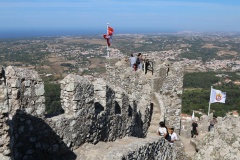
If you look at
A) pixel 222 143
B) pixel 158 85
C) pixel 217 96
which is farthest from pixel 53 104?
pixel 217 96

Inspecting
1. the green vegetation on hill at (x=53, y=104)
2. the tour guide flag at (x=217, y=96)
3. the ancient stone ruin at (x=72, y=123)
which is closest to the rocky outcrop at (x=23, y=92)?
the ancient stone ruin at (x=72, y=123)

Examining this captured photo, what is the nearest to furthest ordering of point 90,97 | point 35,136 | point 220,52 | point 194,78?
point 35,136, point 90,97, point 194,78, point 220,52

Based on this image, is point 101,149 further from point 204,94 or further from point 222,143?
point 204,94

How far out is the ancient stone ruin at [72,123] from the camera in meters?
5.48

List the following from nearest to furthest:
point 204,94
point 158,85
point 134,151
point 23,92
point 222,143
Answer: point 222,143 → point 23,92 → point 134,151 → point 158,85 → point 204,94

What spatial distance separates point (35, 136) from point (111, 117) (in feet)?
8.36

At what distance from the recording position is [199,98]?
169 feet

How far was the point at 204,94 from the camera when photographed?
180 ft

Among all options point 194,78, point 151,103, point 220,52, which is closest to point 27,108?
point 151,103

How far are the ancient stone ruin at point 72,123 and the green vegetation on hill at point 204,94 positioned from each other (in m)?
32.9

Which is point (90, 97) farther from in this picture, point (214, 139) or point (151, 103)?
point (151, 103)

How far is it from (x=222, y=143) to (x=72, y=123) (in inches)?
145

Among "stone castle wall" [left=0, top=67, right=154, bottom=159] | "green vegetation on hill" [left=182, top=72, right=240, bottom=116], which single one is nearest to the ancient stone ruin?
"stone castle wall" [left=0, top=67, right=154, bottom=159]

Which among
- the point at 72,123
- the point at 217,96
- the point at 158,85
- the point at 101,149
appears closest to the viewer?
the point at 72,123
